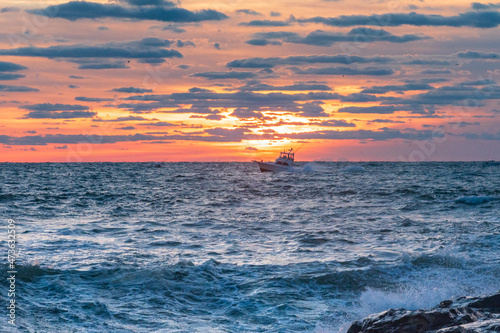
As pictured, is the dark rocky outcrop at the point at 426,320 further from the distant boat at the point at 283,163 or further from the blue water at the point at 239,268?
the distant boat at the point at 283,163

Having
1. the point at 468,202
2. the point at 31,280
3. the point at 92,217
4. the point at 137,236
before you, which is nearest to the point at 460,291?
the point at 31,280

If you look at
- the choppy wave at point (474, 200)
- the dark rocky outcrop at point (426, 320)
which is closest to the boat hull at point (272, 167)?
the choppy wave at point (474, 200)

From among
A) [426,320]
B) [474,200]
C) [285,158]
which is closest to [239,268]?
[426,320]

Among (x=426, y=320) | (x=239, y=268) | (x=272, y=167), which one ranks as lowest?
(x=239, y=268)

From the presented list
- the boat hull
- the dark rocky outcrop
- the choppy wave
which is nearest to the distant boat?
the boat hull

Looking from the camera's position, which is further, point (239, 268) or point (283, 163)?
point (283, 163)

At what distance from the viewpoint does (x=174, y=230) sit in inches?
977

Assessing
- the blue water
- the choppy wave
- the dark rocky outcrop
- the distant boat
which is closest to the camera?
the dark rocky outcrop

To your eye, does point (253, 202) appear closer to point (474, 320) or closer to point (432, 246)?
point (432, 246)

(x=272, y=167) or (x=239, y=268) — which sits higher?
(x=272, y=167)

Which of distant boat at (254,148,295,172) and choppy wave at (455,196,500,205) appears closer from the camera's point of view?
choppy wave at (455,196,500,205)

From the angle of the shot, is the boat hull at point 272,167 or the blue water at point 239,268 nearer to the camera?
the blue water at point 239,268

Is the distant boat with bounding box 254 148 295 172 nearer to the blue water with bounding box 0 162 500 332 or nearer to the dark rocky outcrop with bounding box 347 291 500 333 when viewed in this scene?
the blue water with bounding box 0 162 500 332

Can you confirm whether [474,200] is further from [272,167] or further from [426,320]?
[272,167]
